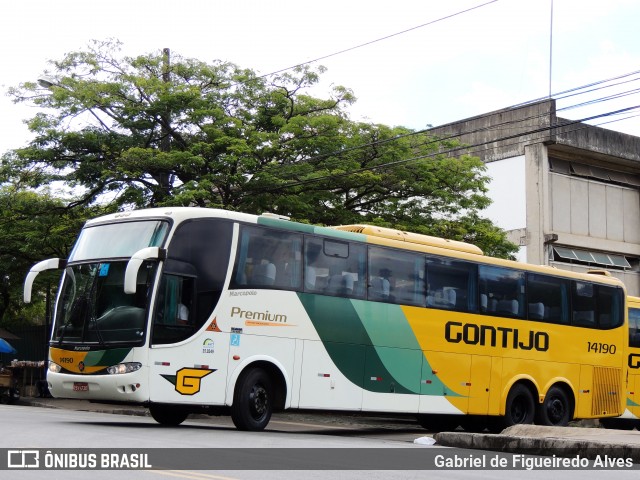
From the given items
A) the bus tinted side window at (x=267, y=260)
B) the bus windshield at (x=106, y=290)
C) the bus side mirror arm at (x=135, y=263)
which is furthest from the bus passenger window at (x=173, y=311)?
the bus tinted side window at (x=267, y=260)

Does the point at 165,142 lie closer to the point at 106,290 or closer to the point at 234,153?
the point at 234,153

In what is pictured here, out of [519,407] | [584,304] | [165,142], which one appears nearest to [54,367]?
[519,407]

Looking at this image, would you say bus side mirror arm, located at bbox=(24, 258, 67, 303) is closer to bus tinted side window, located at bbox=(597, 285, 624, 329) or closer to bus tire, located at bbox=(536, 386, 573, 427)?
bus tire, located at bbox=(536, 386, 573, 427)

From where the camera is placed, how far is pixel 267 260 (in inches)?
615

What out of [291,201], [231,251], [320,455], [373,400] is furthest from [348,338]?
[291,201]

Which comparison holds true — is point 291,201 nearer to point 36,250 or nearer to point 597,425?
point 36,250

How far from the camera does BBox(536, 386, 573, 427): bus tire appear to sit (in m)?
20.4

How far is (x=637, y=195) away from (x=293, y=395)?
81.4 feet

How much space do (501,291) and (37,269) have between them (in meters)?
9.39

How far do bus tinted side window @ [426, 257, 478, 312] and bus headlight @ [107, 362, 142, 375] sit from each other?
20.8 ft

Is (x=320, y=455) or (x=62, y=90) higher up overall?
(x=62, y=90)

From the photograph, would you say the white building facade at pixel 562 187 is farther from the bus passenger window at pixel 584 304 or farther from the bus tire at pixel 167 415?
the bus tire at pixel 167 415

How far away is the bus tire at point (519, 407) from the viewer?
65.3ft

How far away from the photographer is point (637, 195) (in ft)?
120
